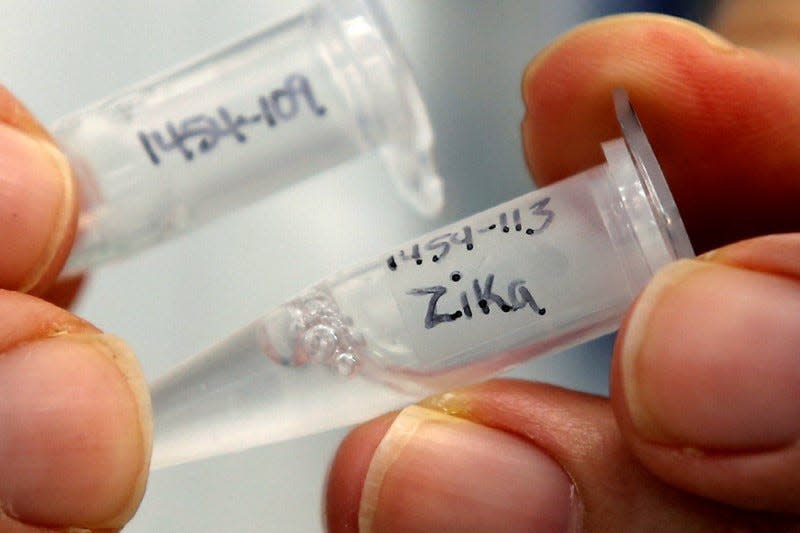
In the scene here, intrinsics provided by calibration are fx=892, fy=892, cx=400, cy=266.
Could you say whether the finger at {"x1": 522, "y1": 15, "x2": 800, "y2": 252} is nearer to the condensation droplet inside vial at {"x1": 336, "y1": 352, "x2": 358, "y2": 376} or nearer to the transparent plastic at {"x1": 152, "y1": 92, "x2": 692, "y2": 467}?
the transparent plastic at {"x1": 152, "y1": 92, "x2": 692, "y2": 467}

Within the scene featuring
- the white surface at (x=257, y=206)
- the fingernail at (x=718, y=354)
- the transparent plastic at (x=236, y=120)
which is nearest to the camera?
the fingernail at (x=718, y=354)

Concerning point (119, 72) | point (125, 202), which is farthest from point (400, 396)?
point (119, 72)

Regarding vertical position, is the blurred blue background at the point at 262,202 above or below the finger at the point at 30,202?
below

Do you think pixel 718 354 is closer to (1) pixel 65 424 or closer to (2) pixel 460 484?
(2) pixel 460 484

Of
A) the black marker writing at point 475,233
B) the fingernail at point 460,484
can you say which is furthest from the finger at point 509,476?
the black marker writing at point 475,233

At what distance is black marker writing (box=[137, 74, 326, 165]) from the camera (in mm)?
443

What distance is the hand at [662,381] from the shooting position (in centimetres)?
34

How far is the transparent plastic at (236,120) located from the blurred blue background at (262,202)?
0.20m

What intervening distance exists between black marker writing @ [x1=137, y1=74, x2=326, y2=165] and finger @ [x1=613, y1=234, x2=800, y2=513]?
0.20 metres

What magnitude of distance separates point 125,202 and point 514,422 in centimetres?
22

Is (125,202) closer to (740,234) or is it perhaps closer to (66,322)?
(66,322)

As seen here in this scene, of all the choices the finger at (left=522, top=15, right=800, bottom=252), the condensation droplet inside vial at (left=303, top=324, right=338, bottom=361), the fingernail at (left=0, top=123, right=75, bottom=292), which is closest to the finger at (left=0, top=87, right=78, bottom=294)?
the fingernail at (left=0, top=123, right=75, bottom=292)

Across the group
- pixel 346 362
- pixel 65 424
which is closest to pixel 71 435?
pixel 65 424

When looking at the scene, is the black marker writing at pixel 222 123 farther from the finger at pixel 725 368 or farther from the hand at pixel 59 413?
the finger at pixel 725 368
